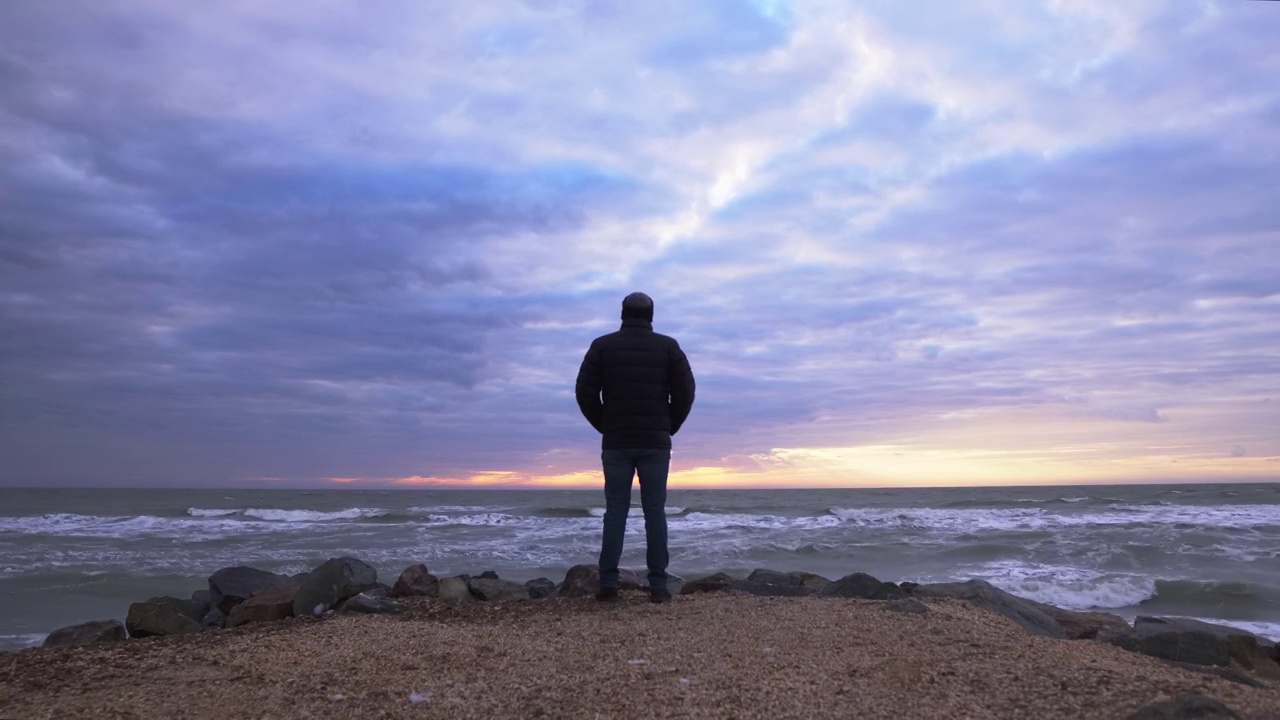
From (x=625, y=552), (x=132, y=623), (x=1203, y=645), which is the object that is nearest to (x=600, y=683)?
(x=1203, y=645)

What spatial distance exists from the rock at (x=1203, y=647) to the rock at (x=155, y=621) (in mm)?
6651

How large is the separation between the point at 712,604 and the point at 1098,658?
2.33 m

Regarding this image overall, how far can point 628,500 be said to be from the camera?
6000mm

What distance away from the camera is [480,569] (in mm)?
13742

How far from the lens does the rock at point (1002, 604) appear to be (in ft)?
20.3

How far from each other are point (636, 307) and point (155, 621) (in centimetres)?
431

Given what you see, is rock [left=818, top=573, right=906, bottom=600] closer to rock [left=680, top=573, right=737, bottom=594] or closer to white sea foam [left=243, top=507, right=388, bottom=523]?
rock [left=680, top=573, right=737, bottom=594]

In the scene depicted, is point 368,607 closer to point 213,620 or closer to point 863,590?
point 213,620

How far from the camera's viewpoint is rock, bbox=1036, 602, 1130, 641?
6371mm

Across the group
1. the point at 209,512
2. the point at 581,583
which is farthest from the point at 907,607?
the point at 209,512

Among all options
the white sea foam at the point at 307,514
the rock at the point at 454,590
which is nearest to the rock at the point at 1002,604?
the rock at the point at 454,590

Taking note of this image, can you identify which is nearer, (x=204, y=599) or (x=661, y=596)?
(x=661, y=596)

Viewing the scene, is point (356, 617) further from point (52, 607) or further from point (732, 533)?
point (732, 533)

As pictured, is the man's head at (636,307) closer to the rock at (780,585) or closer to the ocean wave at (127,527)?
the rock at (780,585)
